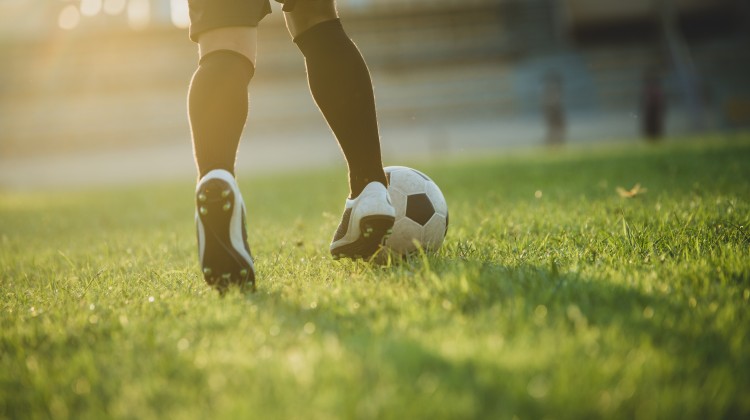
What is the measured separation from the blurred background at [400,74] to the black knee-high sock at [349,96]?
21.1 m

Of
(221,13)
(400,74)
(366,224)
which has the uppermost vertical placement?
(221,13)

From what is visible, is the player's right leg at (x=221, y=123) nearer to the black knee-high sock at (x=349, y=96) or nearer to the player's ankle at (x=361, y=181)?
the black knee-high sock at (x=349, y=96)

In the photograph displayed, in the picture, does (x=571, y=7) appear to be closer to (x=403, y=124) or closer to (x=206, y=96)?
(x=403, y=124)

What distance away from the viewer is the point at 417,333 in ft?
4.07

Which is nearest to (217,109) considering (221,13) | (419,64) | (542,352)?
(221,13)

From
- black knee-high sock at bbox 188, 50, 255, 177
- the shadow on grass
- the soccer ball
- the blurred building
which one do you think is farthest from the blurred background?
the shadow on grass

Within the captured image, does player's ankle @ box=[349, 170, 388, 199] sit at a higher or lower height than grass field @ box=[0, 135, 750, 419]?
higher

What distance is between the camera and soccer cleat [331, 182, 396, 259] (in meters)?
1.84

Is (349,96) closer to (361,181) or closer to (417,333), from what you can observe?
(361,181)

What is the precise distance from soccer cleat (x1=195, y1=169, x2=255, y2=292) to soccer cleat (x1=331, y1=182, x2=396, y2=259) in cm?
38

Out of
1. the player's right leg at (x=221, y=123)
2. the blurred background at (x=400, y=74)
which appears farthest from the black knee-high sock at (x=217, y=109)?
the blurred background at (x=400, y=74)

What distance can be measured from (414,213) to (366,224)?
36 centimetres

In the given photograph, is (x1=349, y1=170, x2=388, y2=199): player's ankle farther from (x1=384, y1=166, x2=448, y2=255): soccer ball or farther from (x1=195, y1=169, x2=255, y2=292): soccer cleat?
(x1=195, y1=169, x2=255, y2=292): soccer cleat

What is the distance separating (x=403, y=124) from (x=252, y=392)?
25939mm
